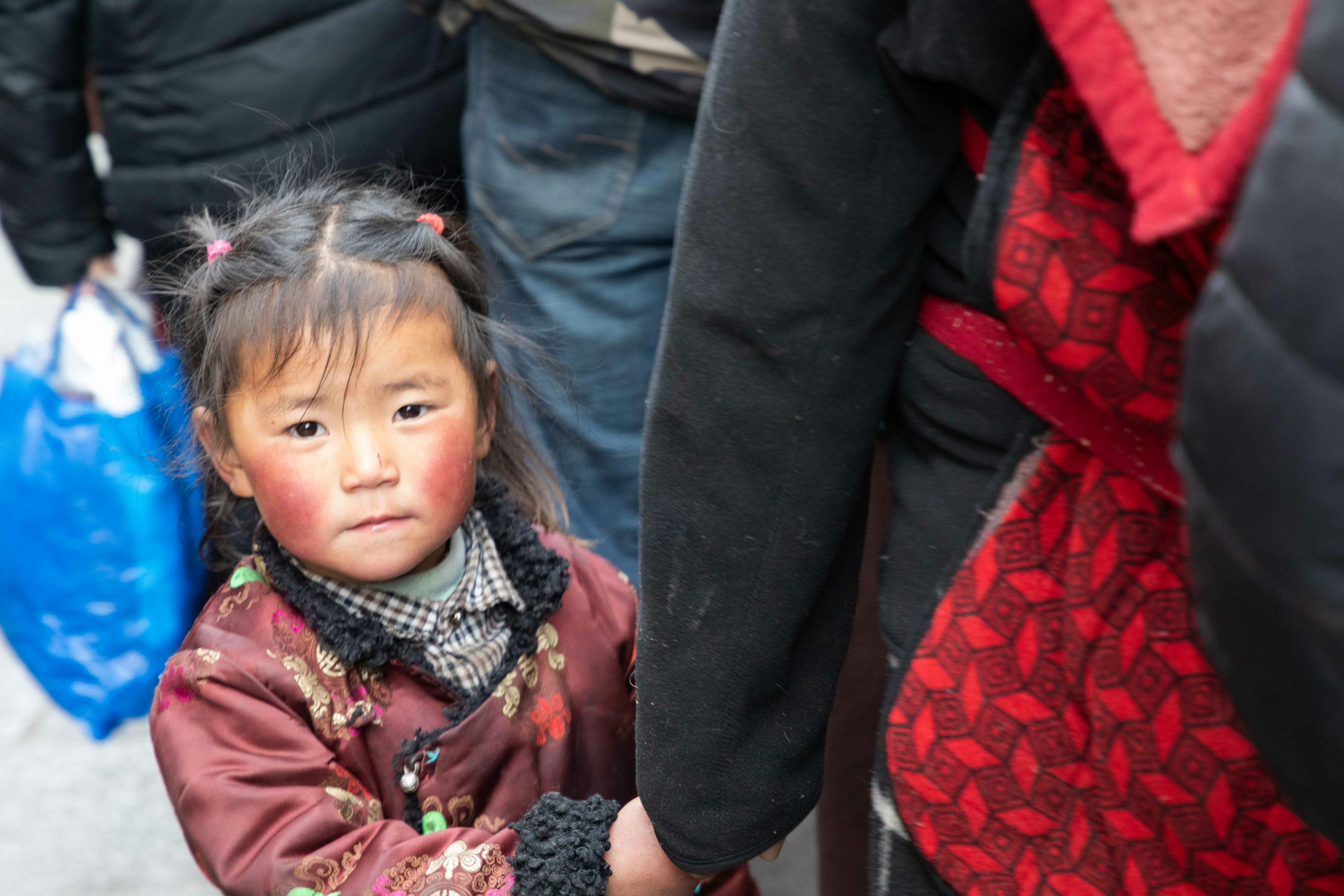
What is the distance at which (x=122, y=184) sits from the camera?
2082 mm

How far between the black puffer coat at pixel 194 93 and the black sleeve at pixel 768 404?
1.23 m

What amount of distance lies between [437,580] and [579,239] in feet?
2.42

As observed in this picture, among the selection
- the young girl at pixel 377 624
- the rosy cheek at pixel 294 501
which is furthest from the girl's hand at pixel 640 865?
the rosy cheek at pixel 294 501

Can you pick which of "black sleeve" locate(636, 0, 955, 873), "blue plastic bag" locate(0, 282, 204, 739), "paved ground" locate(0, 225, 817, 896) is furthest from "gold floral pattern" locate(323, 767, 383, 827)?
"paved ground" locate(0, 225, 817, 896)

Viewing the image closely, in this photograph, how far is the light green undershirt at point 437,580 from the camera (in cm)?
133

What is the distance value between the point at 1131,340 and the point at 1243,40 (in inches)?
8.6

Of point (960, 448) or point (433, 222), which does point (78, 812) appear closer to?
point (433, 222)

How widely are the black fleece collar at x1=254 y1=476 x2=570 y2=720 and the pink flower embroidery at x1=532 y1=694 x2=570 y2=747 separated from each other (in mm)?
→ 59

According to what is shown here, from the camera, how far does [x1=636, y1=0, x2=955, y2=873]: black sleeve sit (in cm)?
83

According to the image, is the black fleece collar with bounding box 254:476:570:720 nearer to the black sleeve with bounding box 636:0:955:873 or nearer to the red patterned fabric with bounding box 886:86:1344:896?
the black sleeve with bounding box 636:0:955:873

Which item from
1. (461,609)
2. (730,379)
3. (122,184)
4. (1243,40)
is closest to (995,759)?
(730,379)

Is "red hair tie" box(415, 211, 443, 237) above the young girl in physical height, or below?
above

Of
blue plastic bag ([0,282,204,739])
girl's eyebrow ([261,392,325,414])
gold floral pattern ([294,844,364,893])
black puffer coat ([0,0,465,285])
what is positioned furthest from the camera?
black puffer coat ([0,0,465,285])

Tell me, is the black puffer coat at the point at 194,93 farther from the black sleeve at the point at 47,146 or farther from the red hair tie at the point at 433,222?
the red hair tie at the point at 433,222
